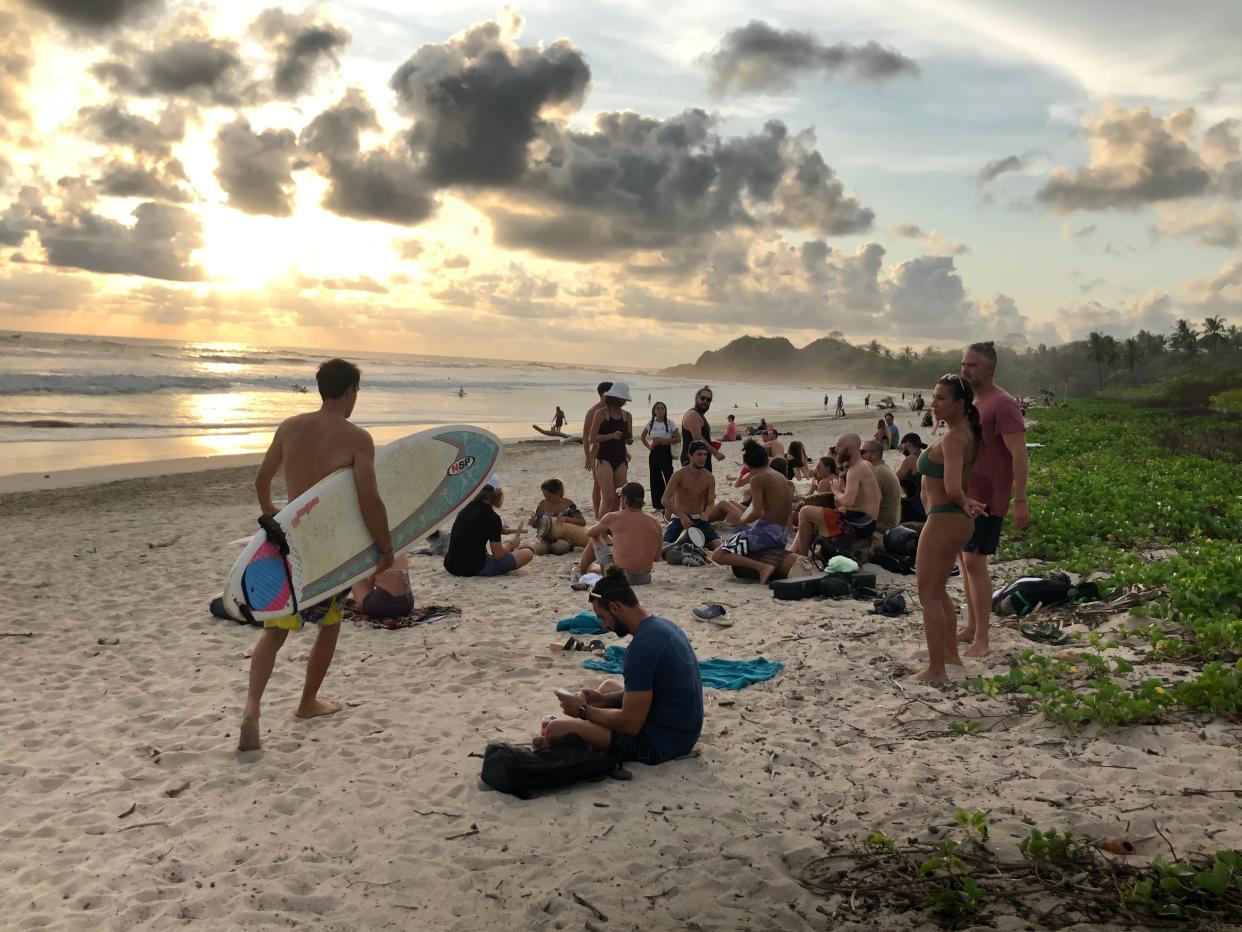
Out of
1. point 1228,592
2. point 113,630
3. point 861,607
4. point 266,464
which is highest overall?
point 266,464

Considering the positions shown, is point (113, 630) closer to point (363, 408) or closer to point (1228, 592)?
point (1228, 592)

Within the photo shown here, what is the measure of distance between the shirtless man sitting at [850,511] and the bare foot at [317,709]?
5350 mm

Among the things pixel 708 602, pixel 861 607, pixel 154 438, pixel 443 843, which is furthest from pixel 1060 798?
pixel 154 438

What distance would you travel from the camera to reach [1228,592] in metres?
5.82

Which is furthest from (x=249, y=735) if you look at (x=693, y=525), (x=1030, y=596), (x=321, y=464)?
(x=693, y=525)

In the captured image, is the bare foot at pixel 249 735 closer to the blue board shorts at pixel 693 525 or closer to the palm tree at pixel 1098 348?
the blue board shorts at pixel 693 525

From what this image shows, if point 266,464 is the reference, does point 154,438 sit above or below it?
below

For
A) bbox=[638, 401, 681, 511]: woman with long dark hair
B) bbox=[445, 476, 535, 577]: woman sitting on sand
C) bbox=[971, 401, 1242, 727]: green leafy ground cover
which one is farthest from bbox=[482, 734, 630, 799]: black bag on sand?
bbox=[638, 401, 681, 511]: woman with long dark hair

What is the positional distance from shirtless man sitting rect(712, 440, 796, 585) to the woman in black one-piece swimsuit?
7.06 ft

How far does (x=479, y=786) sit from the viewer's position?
434cm

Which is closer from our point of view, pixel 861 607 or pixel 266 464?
pixel 266 464

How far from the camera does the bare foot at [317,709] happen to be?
5.32 meters

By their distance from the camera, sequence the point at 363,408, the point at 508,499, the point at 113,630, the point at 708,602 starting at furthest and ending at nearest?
the point at 363,408, the point at 508,499, the point at 708,602, the point at 113,630

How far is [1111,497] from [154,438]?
2367 centimetres
